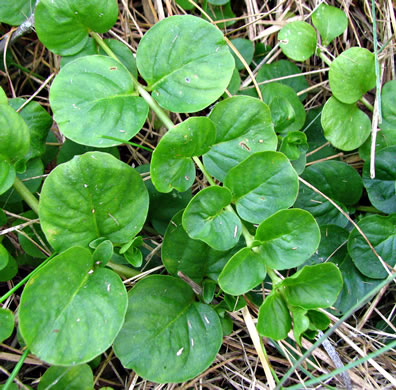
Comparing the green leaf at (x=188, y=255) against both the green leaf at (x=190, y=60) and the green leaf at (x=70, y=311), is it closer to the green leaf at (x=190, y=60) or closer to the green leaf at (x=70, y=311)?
the green leaf at (x=70, y=311)

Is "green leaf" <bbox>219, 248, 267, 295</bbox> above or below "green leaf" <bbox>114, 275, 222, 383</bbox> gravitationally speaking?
above

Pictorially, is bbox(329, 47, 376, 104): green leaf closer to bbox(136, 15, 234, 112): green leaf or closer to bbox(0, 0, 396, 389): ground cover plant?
bbox(0, 0, 396, 389): ground cover plant

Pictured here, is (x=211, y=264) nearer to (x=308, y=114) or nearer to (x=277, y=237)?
(x=277, y=237)

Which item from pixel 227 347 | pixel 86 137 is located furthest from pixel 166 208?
pixel 227 347

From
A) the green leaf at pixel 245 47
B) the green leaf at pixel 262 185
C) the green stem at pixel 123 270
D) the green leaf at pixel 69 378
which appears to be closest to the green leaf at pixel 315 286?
the green leaf at pixel 262 185

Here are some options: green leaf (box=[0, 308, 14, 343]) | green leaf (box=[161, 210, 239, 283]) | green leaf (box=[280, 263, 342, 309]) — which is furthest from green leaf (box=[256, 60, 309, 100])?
green leaf (box=[0, 308, 14, 343])

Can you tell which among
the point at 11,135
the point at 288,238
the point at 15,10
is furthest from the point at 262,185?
the point at 15,10

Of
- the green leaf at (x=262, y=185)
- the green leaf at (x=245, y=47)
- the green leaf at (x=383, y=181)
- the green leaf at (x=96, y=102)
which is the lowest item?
the green leaf at (x=383, y=181)
